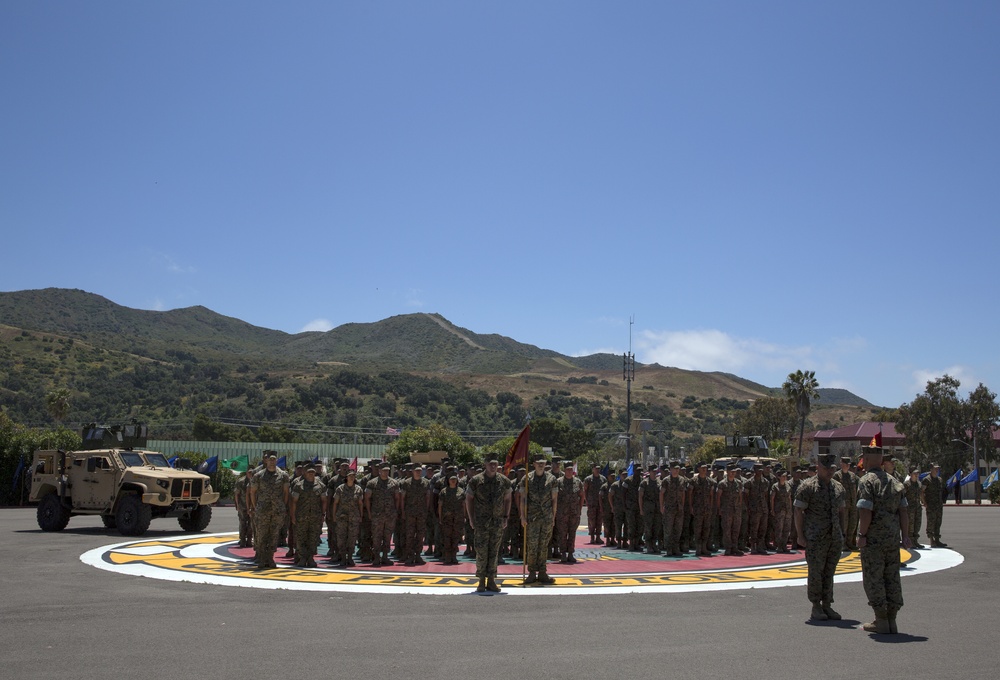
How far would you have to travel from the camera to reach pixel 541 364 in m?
184

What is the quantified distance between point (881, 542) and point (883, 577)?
0.34 m

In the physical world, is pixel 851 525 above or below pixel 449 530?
above

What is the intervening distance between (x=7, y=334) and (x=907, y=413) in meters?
97.5

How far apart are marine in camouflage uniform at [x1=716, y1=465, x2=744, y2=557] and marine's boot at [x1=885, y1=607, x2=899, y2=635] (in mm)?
8126

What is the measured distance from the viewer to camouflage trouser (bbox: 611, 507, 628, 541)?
18906 mm

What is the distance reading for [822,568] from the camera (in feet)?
31.6

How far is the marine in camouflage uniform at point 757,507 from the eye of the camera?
1745 centimetres

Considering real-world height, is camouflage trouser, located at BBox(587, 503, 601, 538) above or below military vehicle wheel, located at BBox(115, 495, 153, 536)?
above

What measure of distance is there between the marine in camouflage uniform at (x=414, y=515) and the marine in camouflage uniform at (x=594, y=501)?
5302 mm

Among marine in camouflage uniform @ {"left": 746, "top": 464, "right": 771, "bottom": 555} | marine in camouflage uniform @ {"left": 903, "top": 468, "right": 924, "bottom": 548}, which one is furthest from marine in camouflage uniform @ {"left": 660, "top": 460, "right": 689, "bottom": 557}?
marine in camouflage uniform @ {"left": 903, "top": 468, "right": 924, "bottom": 548}

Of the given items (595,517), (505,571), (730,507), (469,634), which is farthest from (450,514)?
(469,634)

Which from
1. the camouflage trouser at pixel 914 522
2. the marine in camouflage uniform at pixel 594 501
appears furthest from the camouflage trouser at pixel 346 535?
the camouflage trouser at pixel 914 522

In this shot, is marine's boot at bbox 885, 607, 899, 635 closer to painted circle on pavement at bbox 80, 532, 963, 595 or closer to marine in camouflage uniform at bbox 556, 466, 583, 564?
painted circle on pavement at bbox 80, 532, 963, 595

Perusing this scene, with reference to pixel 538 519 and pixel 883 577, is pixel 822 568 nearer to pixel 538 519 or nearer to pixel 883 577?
pixel 883 577
